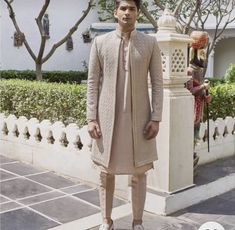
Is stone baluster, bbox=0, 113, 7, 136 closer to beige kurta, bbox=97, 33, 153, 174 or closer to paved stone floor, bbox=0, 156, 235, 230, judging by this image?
paved stone floor, bbox=0, 156, 235, 230

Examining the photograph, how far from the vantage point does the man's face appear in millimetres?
3205

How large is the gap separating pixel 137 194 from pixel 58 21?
1518 cm

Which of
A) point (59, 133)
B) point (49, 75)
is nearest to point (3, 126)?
point (59, 133)

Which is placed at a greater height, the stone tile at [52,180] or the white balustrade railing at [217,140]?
the white balustrade railing at [217,140]

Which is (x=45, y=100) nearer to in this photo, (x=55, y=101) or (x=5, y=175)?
(x=55, y=101)

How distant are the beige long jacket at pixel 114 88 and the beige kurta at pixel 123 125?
0.10ft

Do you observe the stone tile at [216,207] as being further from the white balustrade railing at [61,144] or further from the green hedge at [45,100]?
the green hedge at [45,100]

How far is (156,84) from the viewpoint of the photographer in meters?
3.38

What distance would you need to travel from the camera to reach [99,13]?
19375 mm

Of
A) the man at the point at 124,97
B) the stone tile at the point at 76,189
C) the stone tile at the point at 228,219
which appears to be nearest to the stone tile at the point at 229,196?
the stone tile at the point at 228,219

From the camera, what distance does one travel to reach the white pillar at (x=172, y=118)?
4160 millimetres

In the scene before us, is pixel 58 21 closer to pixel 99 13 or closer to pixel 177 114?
pixel 99 13

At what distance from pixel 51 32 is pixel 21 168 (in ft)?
41.5

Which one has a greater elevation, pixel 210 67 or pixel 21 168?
pixel 21 168
